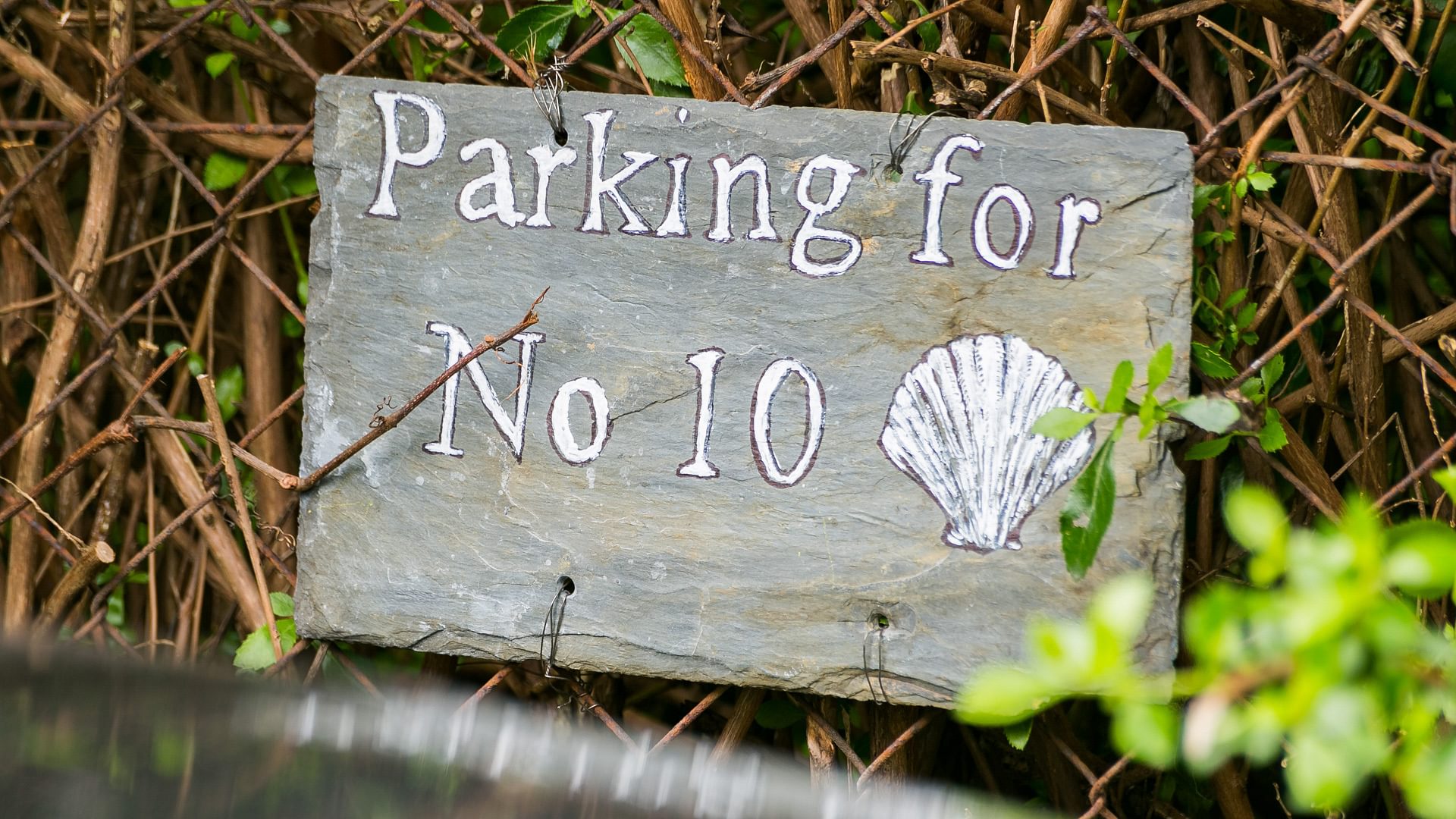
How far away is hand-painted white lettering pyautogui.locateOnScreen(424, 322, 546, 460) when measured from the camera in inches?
36.8

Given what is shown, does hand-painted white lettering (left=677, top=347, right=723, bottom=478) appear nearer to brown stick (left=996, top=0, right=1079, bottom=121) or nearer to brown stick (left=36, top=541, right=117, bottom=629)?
brown stick (left=996, top=0, right=1079, bottom=121)

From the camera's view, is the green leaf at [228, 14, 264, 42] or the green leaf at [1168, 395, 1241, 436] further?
the green leaf at [228, 14, 264, 42]

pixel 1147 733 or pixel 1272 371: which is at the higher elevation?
pixel 1272 371

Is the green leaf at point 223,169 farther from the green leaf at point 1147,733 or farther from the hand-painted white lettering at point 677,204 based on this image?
the green leaf at point 1147,733

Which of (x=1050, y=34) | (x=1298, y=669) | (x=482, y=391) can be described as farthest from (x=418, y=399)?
(x=1298, y=669)

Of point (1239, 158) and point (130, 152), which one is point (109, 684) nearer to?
point (1239, 158)

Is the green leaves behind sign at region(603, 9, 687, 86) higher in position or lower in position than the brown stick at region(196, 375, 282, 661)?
higher

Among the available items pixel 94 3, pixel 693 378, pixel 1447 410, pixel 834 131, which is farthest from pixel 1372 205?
pixel 94 3

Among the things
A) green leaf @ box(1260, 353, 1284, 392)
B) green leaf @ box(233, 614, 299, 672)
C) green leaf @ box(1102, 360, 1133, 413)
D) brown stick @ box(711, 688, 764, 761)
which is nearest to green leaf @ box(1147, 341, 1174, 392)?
green leaf @ box(1102, 360, 1133, 413)

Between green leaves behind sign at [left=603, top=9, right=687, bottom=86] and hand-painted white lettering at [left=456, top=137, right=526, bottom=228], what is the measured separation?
6.2 inches

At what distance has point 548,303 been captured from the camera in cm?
93

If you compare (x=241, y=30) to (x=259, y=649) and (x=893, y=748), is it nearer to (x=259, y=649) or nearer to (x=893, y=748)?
(x=259, y=649)

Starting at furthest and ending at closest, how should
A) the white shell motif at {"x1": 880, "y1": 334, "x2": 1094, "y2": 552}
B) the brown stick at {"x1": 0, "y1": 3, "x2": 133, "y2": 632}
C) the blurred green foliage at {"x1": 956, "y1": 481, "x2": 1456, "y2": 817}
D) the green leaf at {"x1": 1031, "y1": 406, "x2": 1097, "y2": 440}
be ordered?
the brown stick at {"x1": 0, "y1": 3, "x2": 133, "y2": 632} → the white shell motif at {"x1": 880, "y1": 334, "x2": 1094, "y2": 552} → the green leaf at {"x1": 1031, "y1": 406, "x2": 1097, "y2": 440} → the blurred green foliage at {"x1": 956, "y1": 481, "x2": 1456, "y2": 817}

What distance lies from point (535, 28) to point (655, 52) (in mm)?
115
